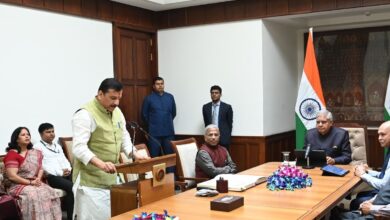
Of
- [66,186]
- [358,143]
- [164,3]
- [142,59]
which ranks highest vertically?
[164,3]

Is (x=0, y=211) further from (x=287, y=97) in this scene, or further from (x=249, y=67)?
(x=287, y=97)

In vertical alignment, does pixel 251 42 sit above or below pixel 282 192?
above

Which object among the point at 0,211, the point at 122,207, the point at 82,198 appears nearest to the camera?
the point at 122,207

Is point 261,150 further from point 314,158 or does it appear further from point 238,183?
point 238,183

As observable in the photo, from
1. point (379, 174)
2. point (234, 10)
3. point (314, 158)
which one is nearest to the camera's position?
point (379, 174)

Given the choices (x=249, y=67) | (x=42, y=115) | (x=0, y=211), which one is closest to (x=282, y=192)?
(x=0, y=211)

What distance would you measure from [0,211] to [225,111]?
3.19m

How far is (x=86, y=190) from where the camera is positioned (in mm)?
2977

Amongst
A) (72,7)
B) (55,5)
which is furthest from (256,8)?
(55,5)

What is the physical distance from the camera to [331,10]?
5.86 meters

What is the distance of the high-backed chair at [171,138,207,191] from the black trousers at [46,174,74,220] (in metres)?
1.19

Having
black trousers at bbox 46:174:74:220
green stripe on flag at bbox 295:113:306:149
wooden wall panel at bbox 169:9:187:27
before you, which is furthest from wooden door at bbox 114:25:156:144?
green stripe on flag at bbox 295:113:306:149

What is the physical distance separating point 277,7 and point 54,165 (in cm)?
348

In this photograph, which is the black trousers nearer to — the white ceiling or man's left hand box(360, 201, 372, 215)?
the white ceiling
